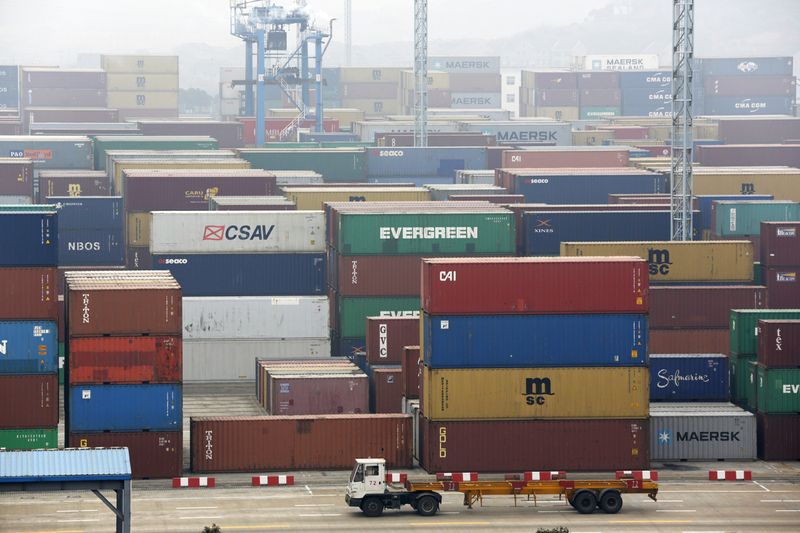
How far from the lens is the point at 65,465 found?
121 ft

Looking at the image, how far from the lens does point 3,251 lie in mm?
50281

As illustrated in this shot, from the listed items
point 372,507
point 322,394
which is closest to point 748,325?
point 322,394

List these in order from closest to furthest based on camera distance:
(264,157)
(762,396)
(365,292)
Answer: (762,396)
(365,292)
(264,157)

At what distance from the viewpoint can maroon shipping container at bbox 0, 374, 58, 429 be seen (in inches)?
1976

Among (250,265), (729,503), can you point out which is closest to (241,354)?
(250,265)

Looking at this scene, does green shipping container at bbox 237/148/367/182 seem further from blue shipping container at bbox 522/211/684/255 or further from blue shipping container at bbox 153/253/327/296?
blue shipping container at bbox 522/211/684/255

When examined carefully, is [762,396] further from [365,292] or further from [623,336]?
[365,292]

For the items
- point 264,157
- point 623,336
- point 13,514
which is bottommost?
point 13,514

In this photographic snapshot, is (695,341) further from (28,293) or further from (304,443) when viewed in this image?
(28,293)

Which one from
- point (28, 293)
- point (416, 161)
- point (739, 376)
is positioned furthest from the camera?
point (416, 161)

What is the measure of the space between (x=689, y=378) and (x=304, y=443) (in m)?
13.6

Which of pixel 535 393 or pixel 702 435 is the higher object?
pixel 535 393

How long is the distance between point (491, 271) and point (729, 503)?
32.4 feet

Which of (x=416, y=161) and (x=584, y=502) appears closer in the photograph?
(x=584, y=502)
